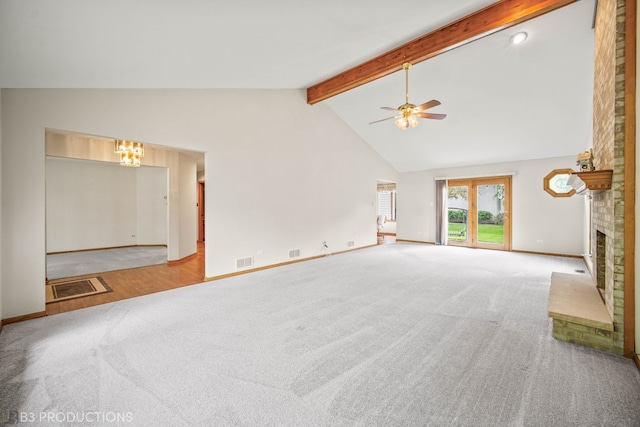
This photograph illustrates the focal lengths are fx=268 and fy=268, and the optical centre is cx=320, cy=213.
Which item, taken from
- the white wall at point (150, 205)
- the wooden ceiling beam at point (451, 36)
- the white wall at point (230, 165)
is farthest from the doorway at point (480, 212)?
the white wall at point (150, 205)

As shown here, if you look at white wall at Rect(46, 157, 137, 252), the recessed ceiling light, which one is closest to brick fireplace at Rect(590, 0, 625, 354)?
the recessed ceiling light

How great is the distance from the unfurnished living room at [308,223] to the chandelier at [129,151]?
0.04 meters

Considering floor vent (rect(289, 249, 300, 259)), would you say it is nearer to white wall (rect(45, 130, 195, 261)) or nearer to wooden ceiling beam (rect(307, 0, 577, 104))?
white wall (rect(45, 130, 195, 261))

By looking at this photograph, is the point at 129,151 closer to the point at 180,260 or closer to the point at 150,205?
the point at 180,260

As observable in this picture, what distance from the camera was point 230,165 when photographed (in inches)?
191

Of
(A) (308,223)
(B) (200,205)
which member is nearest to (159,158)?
(A) (308,223)

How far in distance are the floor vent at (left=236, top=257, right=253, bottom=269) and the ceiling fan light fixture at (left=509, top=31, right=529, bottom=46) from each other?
18.0ft

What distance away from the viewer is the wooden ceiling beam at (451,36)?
10.7 ft

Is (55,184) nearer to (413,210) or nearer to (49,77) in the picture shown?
(49,77)

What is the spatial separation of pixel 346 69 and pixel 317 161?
2.14 meters

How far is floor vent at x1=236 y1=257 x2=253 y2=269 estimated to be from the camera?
4957mm

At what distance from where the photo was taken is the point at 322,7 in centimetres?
270

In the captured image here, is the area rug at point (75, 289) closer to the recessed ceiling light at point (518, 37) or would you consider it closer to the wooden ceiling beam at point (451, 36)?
the wooden ceiling beam at point (451, 36)

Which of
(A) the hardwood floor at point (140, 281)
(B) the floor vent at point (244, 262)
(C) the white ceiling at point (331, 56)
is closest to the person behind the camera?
(C) the white ceiling at point (331, 56)
